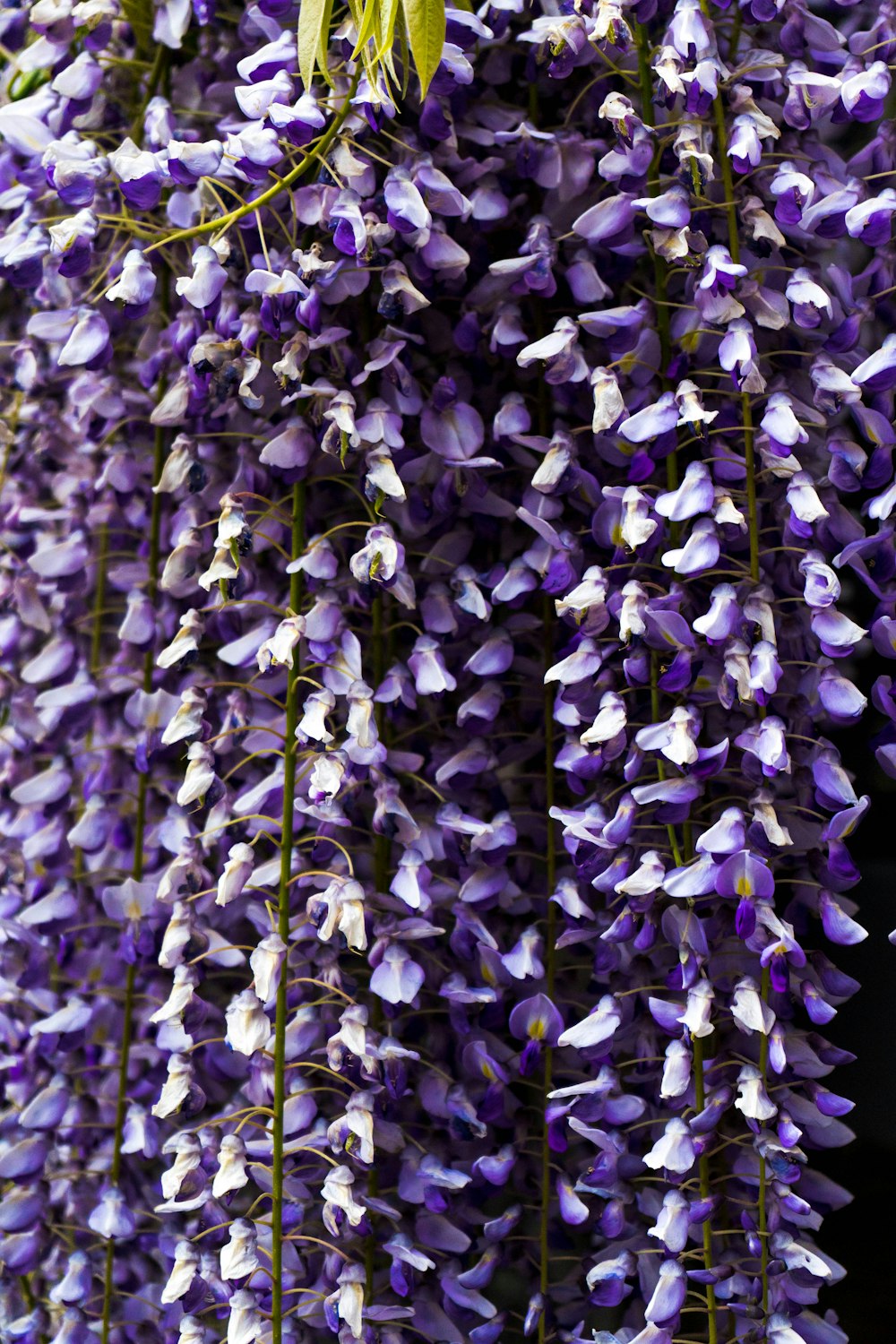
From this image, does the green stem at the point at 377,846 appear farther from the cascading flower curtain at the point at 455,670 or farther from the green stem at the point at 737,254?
the green stem at the point at 737,254

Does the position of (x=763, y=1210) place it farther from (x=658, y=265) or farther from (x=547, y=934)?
(x=658, y=265)

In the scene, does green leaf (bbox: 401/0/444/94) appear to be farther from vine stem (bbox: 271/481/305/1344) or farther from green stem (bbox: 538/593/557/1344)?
green stem (bbox: 538/593/557/1344)

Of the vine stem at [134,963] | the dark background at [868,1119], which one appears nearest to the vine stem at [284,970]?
the vine stem at [134,963]

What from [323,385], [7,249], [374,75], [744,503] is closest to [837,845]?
[744,503]

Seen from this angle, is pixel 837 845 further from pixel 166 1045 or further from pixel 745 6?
pixel 745 6

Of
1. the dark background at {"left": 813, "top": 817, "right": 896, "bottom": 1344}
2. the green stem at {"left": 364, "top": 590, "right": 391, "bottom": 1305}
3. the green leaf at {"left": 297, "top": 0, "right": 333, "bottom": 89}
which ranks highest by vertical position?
the green leaf at {"left": 297, "top": 0, "right": 333, "bottom": 89}

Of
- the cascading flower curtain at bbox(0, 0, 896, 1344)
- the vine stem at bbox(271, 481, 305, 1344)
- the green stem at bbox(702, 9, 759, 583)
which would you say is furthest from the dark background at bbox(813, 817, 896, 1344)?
the vine stem at bbox(271, 481, 305, 1344)

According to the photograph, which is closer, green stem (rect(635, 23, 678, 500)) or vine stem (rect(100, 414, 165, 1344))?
green stem (rect(635, 23, 678, 500))
